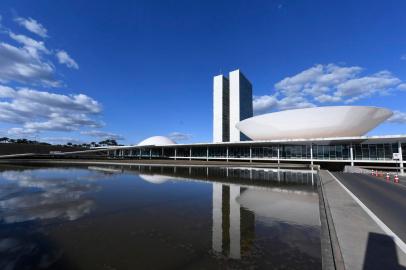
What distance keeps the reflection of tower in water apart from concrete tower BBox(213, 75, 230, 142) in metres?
115

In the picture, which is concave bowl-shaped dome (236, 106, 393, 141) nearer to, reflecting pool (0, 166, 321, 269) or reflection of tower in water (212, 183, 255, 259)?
reflecting pool (0, 166, 321, 269)

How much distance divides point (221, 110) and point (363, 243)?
122 metres

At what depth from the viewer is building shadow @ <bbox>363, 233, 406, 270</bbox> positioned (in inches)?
160

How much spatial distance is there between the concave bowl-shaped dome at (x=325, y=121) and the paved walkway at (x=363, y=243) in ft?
136

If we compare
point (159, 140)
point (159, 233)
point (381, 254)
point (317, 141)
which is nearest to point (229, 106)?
point (159, 140)

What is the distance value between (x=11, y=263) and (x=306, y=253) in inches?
248

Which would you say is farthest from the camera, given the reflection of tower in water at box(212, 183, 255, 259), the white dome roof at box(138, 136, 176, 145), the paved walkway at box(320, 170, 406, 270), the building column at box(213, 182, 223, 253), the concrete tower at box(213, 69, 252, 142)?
the concrete tower at box(213, 69, 252, 142)

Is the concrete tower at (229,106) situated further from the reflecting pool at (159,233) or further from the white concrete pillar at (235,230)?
the reflecting pool at (159,233)

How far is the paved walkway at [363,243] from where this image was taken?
418 cm

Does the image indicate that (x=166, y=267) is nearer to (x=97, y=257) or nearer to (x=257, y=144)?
(x=97, y=257)

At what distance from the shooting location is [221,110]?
4970 inches

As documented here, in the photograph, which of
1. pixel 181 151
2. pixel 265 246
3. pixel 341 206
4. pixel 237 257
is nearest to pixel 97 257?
pixel 237 257

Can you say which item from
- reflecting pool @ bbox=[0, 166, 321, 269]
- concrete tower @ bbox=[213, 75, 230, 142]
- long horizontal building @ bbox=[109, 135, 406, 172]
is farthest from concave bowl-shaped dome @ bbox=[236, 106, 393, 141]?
concrete tower @ bbox=[213, 75, 230, 142]

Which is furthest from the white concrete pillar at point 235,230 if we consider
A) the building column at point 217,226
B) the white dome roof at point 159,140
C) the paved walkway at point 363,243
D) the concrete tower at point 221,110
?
the concrete tower at point 221,110
